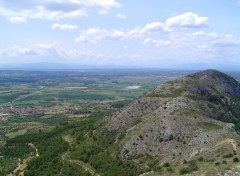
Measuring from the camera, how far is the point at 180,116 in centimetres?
12225

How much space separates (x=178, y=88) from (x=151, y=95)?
11044 millimetres

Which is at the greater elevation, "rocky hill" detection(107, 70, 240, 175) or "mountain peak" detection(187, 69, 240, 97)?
"mountain peak" detection(187, 69, 240, 97)

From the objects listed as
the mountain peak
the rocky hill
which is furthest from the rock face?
the mountain peak

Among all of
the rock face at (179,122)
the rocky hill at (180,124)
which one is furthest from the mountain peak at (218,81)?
the rocky hill at (180,124)

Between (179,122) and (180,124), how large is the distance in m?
1.19

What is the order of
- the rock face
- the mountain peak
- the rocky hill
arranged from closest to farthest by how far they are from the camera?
the rocky hill, the rock face, the mountain peak

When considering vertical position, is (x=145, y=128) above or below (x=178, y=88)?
below

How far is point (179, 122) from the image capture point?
119375 mm

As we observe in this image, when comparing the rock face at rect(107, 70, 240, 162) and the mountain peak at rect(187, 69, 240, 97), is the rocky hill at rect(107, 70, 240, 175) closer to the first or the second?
the rock face at rect(107, 70, 240, 162)

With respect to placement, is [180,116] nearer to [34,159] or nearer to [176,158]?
[176,158]

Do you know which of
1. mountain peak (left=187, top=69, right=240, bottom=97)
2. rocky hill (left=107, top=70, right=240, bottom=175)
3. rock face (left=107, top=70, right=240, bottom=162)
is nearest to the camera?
rocky hill (left=107, top=70, right=240, bottom=175)

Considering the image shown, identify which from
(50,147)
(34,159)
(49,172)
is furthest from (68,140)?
(49,172)

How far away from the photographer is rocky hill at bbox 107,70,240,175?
102250 mm

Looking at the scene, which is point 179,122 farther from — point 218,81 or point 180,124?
point 218,81
